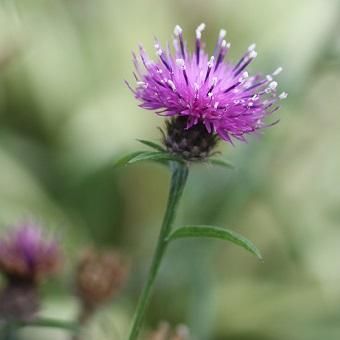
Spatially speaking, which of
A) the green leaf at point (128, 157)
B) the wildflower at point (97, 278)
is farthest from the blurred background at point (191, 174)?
the green leaf at point (128, 157)

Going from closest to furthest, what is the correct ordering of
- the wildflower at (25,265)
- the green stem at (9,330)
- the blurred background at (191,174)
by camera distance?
the green stem at (9,330) < the wildflower at (25,265) < the blurred background at (191,174)

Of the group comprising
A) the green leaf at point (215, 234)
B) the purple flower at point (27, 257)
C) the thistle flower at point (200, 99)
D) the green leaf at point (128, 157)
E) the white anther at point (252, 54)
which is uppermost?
the white anther at point (252, 54)

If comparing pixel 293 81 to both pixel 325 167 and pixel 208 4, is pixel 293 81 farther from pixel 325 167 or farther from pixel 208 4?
pixel 208 4

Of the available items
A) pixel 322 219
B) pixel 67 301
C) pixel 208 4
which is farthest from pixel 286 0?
pixel 67 301

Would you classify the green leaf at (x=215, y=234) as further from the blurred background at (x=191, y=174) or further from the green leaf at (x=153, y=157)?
the blurred background at (x=191, y=174)

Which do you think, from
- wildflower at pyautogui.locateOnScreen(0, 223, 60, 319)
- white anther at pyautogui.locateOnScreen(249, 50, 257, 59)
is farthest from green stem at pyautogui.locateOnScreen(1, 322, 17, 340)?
white anther at pyautogui.locateOnScreen(249, 50, 257, 59)

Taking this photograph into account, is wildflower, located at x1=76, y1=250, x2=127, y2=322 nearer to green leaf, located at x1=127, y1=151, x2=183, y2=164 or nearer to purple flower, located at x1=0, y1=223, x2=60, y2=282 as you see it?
purple flower, located at x1=0, y1=223, x2=60, y2=282
